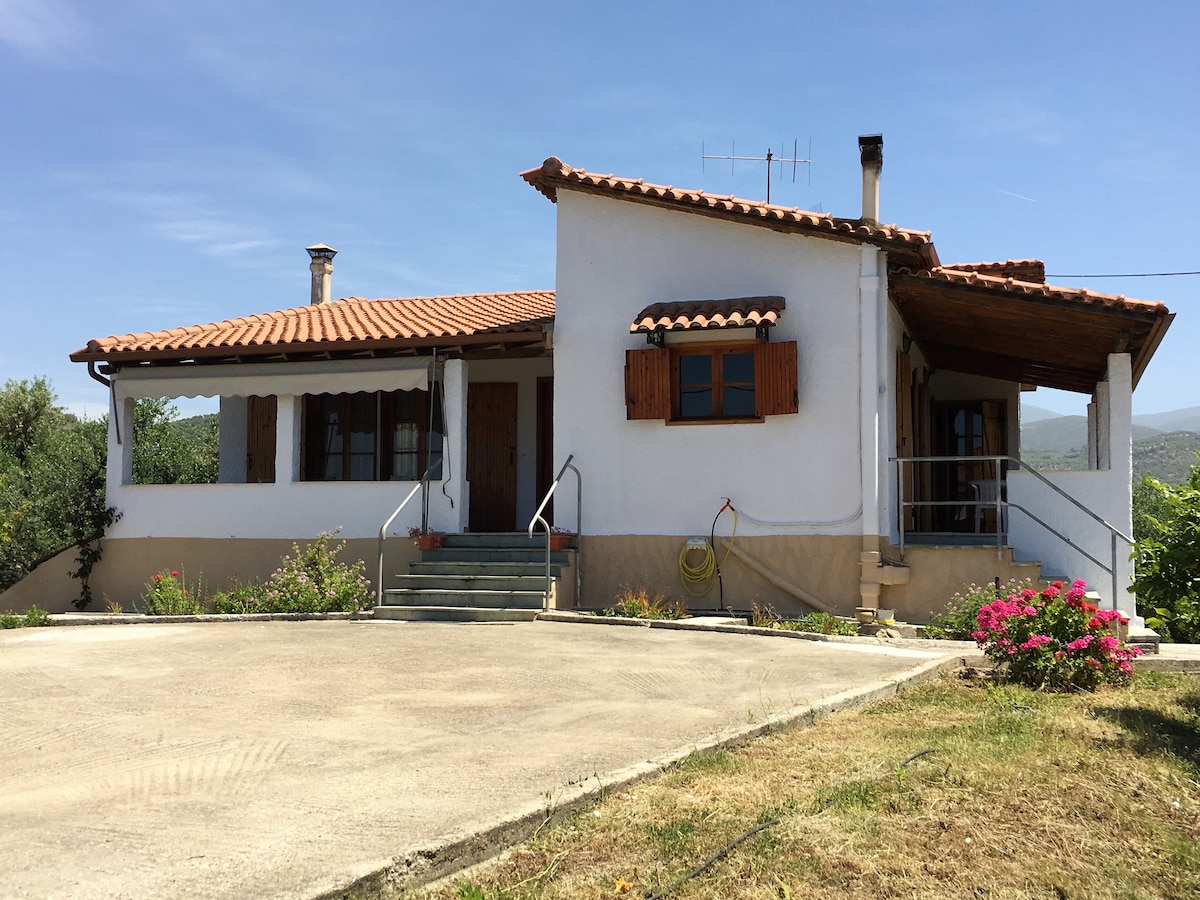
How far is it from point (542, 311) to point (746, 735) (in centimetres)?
A: 1018

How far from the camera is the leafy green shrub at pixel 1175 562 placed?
19.7 ft

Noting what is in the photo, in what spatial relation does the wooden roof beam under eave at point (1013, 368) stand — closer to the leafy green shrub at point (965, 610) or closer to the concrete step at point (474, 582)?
the leafy green shrub at point (965, 610)

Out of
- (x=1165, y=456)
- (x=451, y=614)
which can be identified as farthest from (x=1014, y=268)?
(x=1165, y=456)

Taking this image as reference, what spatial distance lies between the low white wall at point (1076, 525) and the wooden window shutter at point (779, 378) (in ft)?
8.68

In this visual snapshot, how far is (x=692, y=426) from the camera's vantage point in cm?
1251

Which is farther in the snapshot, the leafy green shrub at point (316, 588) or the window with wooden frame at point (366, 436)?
the window with wooden frame at point (366, 436)

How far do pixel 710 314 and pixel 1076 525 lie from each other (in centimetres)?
473

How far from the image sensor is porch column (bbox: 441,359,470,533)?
1351 cm

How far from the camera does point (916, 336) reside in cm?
1491

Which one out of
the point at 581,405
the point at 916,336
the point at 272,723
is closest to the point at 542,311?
the point at 581,405

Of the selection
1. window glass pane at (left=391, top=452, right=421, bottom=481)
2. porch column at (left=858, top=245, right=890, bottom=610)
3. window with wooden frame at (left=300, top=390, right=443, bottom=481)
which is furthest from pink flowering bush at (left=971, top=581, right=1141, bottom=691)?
window glass pane at (left=391, top=452, right=421, bottom=481)

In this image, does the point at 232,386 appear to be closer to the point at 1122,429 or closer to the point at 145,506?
the point at 145,506

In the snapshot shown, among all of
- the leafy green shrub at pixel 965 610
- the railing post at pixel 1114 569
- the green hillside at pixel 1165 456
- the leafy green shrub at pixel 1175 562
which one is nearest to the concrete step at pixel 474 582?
the leafy green shrub at pixel 965 610

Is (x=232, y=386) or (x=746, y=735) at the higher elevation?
(x=232, y=386)
